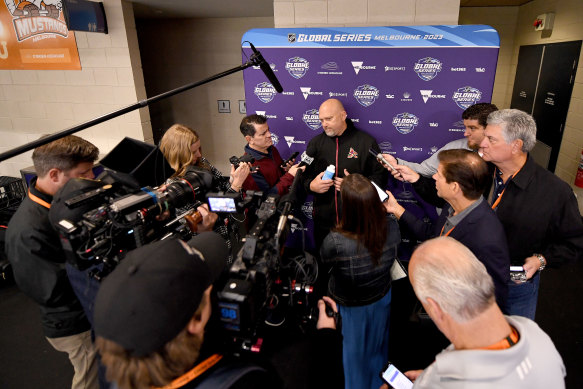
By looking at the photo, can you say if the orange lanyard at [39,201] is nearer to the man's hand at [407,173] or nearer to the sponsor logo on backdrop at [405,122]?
the man's hand at [407,173]

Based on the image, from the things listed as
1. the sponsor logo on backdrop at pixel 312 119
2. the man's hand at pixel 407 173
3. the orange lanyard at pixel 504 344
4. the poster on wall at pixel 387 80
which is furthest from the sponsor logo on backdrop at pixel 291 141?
the orange lanyard at pixel 504 344

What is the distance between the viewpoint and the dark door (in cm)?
451

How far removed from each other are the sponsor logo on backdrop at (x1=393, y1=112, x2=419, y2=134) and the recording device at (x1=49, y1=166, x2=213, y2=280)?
2297 millimetres

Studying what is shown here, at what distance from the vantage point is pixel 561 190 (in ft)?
6.01

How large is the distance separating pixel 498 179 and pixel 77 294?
248 centimetres

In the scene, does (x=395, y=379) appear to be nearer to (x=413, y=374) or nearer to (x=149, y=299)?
(x=413, y=374)

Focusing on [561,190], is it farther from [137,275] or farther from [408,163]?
[137,275]

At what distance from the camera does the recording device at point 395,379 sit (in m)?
1.40

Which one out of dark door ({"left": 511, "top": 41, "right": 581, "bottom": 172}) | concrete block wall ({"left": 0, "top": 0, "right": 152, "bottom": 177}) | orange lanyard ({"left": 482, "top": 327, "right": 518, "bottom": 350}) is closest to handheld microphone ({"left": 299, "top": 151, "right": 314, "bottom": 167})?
orange lanyard ({"left": 482, "top": 327, "right": 518, "bottom": 350})

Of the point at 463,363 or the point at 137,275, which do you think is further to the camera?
the point at 463,363

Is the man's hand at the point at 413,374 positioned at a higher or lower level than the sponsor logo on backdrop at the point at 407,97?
lower

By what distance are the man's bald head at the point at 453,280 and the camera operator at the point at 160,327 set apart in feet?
1.85

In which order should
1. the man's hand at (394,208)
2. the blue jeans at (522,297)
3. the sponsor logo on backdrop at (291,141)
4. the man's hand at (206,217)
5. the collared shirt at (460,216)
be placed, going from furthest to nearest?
the sponsor logo on backdrop at (291,141), the man's hand at (394,208), the blue jeans at (522,297), the man's hand at (206,217), the collared shirt at (460,216)

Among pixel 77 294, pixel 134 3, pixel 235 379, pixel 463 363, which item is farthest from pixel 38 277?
pixel 134 3
